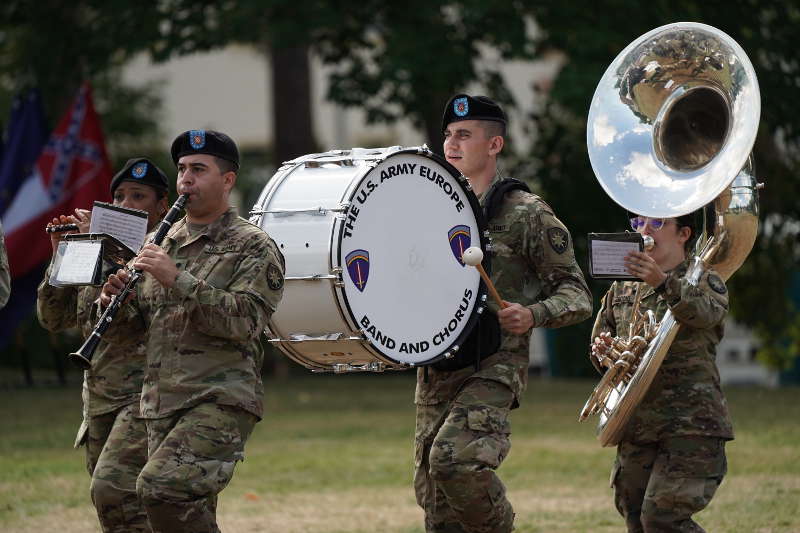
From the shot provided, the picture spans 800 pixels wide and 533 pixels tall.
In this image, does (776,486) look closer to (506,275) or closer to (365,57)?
(506,275)

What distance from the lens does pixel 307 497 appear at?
11.2 meters

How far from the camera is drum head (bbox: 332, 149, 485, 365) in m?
6.57

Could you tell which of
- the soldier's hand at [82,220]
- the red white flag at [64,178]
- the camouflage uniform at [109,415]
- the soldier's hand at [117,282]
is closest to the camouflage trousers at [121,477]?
the camouflage uniform at [109,415]

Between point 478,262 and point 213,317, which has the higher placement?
point 478,262

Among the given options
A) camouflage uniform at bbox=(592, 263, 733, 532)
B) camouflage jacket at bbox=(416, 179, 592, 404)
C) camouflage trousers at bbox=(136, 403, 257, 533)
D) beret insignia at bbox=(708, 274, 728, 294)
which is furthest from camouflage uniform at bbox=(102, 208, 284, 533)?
beret insignia at bbox=(708, 274, 728, 294)

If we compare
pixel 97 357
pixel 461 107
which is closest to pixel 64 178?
pixel 97 357

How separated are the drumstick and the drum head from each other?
22 centimetres

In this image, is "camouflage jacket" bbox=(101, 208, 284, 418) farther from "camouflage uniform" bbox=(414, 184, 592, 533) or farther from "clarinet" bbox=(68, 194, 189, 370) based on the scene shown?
"camouflage uniform" bbox=(414, 184, 592, 533)

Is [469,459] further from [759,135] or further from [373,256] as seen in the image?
[759,135]

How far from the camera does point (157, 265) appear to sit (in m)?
6.16

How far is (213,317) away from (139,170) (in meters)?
1.97

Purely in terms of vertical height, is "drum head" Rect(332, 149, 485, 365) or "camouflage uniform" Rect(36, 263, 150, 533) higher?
"drum head" Rect(332, 149, 485, 365)

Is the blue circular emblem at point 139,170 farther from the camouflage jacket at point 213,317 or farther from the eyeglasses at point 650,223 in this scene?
the eyeglasses at point 650,223

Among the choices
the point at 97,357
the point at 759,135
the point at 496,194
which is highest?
the point at 759,135
